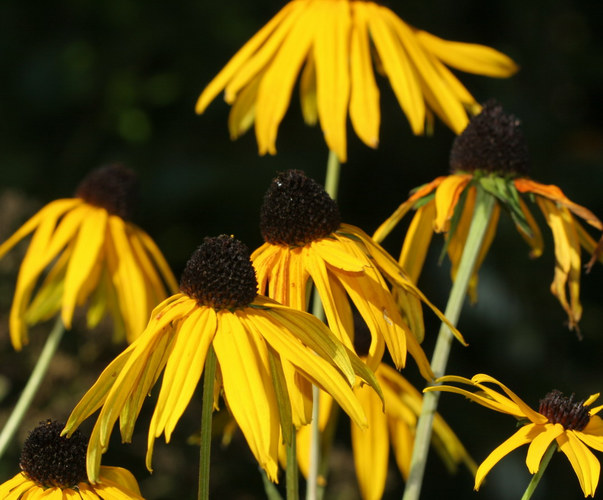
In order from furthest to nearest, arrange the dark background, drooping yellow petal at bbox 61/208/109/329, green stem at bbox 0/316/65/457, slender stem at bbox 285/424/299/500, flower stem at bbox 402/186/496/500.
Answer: the dark background
drooping yellow petal at bbox 61/208/109/329
green stem at bbox 0/316/65/457
flower stem at bbox 402/186/496/500
slender stem at bbox 285/424/299/500

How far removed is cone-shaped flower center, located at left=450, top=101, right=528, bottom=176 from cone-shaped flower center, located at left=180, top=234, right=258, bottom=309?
47cm

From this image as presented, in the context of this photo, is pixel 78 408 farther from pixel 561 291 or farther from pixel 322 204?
pixel 561 291

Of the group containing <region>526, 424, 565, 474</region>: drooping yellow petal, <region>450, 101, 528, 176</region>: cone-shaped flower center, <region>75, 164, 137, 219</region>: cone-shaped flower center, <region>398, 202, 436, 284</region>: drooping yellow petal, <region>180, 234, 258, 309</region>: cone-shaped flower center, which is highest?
<region>450, 101, 528, 176</region>: cone-shaped flower center

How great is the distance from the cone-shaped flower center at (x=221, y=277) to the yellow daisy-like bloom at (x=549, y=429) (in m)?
0.20

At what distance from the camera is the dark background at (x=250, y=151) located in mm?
3750

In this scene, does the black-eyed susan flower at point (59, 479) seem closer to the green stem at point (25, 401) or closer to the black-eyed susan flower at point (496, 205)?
the green stem at point (25, 401)

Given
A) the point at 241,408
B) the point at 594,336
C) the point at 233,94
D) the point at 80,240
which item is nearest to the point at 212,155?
the point at 594,336

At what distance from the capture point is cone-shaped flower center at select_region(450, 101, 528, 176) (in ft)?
4.66

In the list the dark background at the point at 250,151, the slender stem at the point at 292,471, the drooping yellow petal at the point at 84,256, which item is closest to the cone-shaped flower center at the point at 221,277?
the slender stem at the point at 292,471

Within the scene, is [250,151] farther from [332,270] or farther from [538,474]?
[538,474]

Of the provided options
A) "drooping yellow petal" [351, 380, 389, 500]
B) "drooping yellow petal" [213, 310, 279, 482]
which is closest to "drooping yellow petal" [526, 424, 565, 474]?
"drooping yellow petal" [213, 310, 279, 482]

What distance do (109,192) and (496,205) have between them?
732mm

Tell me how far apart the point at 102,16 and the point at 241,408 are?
10.9 feet

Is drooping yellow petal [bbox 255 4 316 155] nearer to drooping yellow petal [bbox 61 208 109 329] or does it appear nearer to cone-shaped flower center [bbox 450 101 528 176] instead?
cone-shaped flower center [bbox 450 101 528 176]
